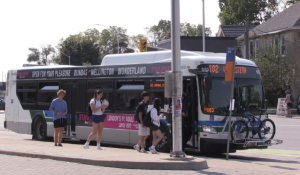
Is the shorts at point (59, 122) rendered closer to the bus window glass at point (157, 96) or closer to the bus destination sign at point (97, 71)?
the bus destination sign at point (97, 71)

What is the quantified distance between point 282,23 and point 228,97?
1278 inches

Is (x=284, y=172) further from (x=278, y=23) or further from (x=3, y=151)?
(x=278, y=23)

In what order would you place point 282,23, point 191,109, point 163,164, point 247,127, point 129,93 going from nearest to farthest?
point 163,164 < point 247,127 < point 191,109 < point 129,93 < point 282,23

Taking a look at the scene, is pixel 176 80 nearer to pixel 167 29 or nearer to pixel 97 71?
pixel 97 71

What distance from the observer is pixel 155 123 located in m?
11.9

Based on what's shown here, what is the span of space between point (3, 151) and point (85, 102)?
373 centimetres

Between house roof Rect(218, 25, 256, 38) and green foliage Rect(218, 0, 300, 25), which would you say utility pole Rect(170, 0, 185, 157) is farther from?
green foliage Rect(218, 0, 300, 25)

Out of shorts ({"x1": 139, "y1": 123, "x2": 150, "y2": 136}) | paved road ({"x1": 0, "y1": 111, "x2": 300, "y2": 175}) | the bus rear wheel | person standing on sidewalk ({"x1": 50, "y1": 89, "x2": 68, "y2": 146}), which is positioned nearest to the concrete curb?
paved road ({"x1": 0, "y1": 111, "x2": 300, "y2": 175})

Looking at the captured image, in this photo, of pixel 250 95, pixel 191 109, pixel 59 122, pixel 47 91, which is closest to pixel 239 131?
pixel 250 95

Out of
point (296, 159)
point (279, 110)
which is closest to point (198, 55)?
point (296, 159)

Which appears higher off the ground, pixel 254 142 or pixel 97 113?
pixel 97 113

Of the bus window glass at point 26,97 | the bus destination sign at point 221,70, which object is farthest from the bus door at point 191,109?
the bus window glass at point 26,97

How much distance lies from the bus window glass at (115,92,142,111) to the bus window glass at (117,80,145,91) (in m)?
0.19

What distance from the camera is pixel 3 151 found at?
1187 centimetres
